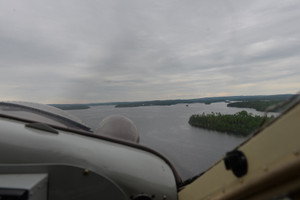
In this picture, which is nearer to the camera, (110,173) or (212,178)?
(212,178)

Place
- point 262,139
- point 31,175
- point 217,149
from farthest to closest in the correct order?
point 217,149
point 31,175
point 262,139

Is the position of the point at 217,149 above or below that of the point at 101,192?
→ below

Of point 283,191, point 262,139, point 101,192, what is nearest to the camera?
point 283,191

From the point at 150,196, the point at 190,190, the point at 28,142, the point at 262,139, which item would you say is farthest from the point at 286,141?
the point at 28,142

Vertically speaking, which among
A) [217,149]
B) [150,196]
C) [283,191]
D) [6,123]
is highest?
[6,123]

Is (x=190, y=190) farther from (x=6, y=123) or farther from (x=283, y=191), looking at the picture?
(x=6, y=123)

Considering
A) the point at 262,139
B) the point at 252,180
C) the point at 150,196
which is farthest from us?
the point at 150,196

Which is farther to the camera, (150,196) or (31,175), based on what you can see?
(150,196)

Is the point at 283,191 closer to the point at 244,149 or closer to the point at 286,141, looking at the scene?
the point at 286,141

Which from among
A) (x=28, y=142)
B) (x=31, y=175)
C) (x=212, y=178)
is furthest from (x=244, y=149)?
(x=28, y=142)
